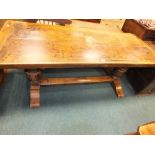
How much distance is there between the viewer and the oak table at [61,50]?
1171 mm

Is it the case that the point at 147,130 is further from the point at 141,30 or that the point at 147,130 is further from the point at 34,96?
the point at 141,30

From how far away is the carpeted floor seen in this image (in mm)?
1456

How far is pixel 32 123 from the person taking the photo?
1.45 metres

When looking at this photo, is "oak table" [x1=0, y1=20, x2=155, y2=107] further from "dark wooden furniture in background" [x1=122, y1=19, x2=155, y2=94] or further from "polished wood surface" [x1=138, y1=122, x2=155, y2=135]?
"polished wood surface" [x1=138, y1=122, x2=155, y2=135]

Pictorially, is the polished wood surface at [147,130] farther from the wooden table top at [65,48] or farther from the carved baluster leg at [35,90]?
the carved baluster leg at [35,90]

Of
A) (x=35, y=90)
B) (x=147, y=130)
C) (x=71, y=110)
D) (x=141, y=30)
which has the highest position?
(x=147, y=130)

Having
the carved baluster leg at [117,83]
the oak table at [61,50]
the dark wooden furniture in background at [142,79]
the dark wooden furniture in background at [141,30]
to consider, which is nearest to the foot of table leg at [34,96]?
the oak table at [61,50]

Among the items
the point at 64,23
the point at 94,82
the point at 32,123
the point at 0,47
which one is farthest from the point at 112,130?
the point at 64,23

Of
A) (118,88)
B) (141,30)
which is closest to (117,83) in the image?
(118,88)

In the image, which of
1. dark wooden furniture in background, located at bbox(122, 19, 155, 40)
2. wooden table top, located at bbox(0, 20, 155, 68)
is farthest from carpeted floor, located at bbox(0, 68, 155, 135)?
dark wooden furniture in background, located at bbox(122, 19, 155, 40)

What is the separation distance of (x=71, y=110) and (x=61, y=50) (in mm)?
649

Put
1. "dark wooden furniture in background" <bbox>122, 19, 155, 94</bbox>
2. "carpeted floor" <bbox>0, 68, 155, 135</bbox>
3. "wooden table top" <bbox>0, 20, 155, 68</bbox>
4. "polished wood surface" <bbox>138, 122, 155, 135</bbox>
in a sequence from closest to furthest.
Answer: "polished wood surface" <bbox>138, 122, 155, 135</bbox>, "wooden table top" <bbox>0, 20, 155, 68</bbox>, "carpeted floor" <bbox>0, 68, 155, 135</bbox>, "dark wooden furniture in background" <bbox>122, 19, 155, 94</bbox>

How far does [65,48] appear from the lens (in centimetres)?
135
